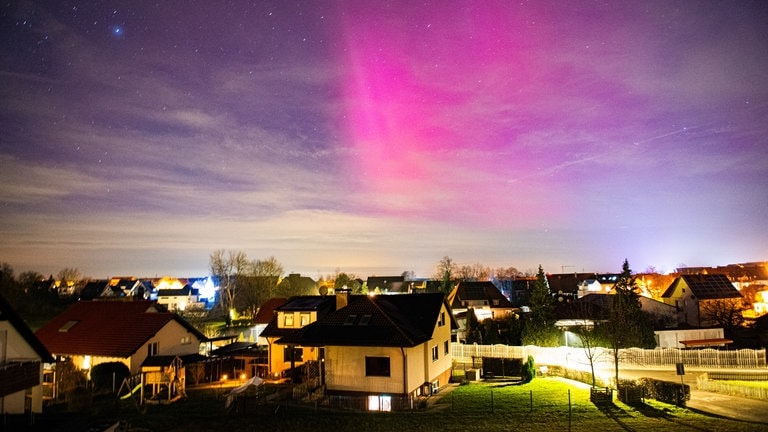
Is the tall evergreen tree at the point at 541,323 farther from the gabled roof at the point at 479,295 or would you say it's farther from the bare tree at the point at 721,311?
the gabled roof at the point at 479,295

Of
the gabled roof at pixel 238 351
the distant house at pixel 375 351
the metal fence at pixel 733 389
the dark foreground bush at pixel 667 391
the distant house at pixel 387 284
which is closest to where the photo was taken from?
the dark foreground bush at pixel 667 391

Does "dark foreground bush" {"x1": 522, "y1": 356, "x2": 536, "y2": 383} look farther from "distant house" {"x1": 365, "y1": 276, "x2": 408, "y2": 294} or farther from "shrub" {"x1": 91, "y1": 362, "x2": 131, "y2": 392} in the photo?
"distant house" {"x1": 365, "y1": 276, "x2": 408, "y2": 294}

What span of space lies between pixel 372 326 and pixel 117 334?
→ 21.9 meters

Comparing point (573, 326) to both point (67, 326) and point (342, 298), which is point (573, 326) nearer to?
point (342, 298)

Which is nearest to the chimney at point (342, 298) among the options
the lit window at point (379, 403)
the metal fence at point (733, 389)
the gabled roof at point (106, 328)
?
the lit window at point (379, 403)

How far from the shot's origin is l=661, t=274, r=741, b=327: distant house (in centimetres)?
6291

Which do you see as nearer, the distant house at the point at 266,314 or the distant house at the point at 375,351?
the distant house at the point at 375,351

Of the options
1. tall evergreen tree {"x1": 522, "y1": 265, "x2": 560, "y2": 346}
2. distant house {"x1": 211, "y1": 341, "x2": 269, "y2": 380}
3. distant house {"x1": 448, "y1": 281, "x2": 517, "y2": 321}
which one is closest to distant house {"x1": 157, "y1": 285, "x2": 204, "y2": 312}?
distant house {"x1": 448, "y1": 281, "x2": 517, "y2": 321}

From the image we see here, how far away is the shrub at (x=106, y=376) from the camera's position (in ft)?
110

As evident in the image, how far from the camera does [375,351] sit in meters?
29.3

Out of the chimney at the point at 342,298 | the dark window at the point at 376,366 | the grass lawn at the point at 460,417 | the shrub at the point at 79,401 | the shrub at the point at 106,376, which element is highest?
the chimney at the point at 342,298

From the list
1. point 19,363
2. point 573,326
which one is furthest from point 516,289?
point 19,363

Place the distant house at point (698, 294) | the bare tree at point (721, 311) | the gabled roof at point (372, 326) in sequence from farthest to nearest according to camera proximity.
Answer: the distant house at point (698, 294) < the bare tree at point (721, 311) < the gabled roof at point (372, 326)

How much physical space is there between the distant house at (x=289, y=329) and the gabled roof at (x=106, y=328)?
346 inches
